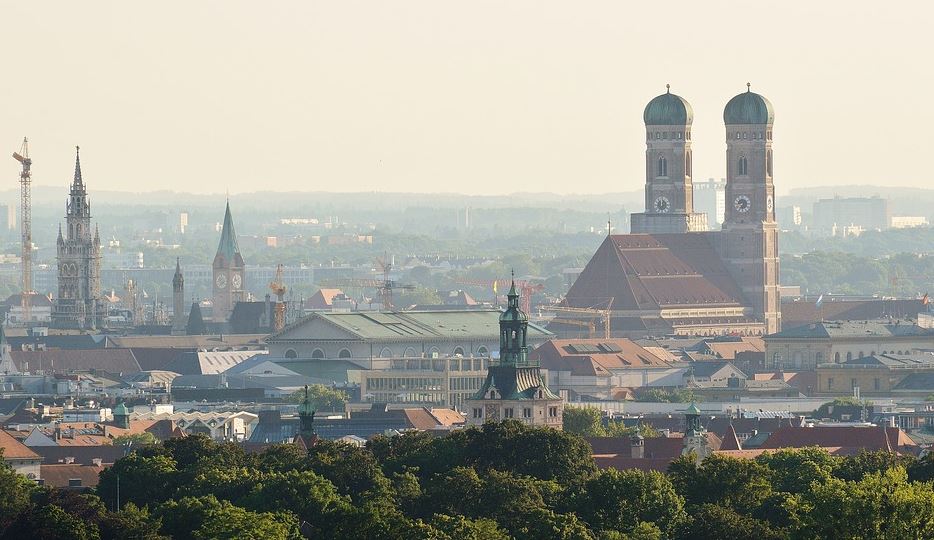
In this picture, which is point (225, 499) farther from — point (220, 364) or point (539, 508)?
point (220, 364)

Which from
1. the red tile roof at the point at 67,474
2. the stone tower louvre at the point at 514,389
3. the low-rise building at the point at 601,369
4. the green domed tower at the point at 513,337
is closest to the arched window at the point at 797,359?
the low-rise building at the point at 601,369

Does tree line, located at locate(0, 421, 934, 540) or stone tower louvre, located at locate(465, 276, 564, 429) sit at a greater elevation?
stone tower louvre, located at locate(465, 276, 564, 429)

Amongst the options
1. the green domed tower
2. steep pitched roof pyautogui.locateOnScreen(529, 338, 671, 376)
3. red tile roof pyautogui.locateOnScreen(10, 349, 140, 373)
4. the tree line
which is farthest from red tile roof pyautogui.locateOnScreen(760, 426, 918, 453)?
red tile roof pyautogui.locateOnScreen(10, 349, 140, 373)

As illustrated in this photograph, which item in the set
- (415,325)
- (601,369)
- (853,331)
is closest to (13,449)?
(601,369)

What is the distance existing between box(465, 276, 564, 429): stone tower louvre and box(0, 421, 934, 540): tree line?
257cm

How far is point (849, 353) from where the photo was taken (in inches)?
7096

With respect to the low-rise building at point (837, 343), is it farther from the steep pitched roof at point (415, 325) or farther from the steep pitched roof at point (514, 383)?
the steep pitched roof at point (514, 383)

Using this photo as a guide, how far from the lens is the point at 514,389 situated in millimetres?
105812

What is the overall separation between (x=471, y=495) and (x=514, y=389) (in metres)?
19.2

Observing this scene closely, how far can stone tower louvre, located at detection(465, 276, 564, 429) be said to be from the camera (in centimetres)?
10531

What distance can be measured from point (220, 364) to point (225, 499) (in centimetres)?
9465

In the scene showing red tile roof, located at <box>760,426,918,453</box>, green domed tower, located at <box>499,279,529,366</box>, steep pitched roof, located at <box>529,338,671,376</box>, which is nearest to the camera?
green domed tower, located at <box>499,279,529,366</box>

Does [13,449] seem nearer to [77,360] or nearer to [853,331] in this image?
[853,331]

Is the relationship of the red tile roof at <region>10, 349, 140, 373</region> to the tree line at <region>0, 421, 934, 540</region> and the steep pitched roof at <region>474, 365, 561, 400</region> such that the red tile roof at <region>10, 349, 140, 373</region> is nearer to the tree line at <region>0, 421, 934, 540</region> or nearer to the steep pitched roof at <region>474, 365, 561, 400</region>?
the steep pitched roof at <region>474, 365, 561, 400</region>
